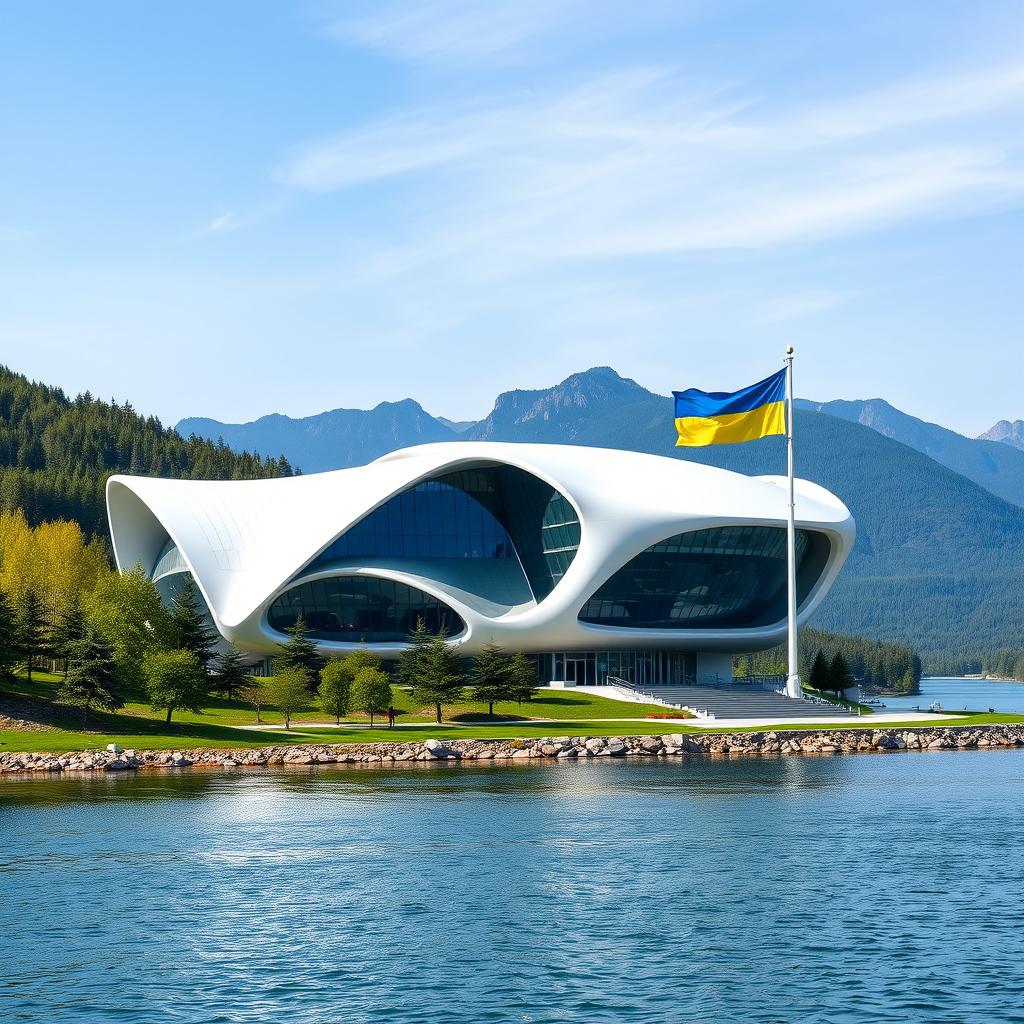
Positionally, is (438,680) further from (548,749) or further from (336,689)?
(548,749)

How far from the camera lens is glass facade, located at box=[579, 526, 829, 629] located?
84.8m

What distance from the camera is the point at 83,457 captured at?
583ft

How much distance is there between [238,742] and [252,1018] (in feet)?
128

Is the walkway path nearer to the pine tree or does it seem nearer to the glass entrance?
the pine tree

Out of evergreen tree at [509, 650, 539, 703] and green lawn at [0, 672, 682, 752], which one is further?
evergreen tree at [509, 650, 539, 703]

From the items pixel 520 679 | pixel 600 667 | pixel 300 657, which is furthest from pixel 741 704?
pixel 300 657

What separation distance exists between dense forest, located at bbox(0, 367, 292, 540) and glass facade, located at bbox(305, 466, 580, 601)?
228ft

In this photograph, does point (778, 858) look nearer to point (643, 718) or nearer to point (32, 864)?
point (32, 864)

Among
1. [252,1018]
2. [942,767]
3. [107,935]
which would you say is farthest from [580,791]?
[252,1018]

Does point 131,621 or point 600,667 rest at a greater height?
point 131,621

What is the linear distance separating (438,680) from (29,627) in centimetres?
1997

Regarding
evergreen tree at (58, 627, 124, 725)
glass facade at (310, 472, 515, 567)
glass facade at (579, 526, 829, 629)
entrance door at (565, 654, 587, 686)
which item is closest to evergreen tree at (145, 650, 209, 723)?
evergreen tree at (58, 627, 124, 725)

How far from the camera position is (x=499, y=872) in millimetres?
32375

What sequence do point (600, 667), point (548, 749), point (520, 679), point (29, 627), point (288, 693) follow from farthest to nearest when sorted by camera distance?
point (600, 667)
point (520, 679)
point (29, 627)
point (288, 693)
point (548, 749)
